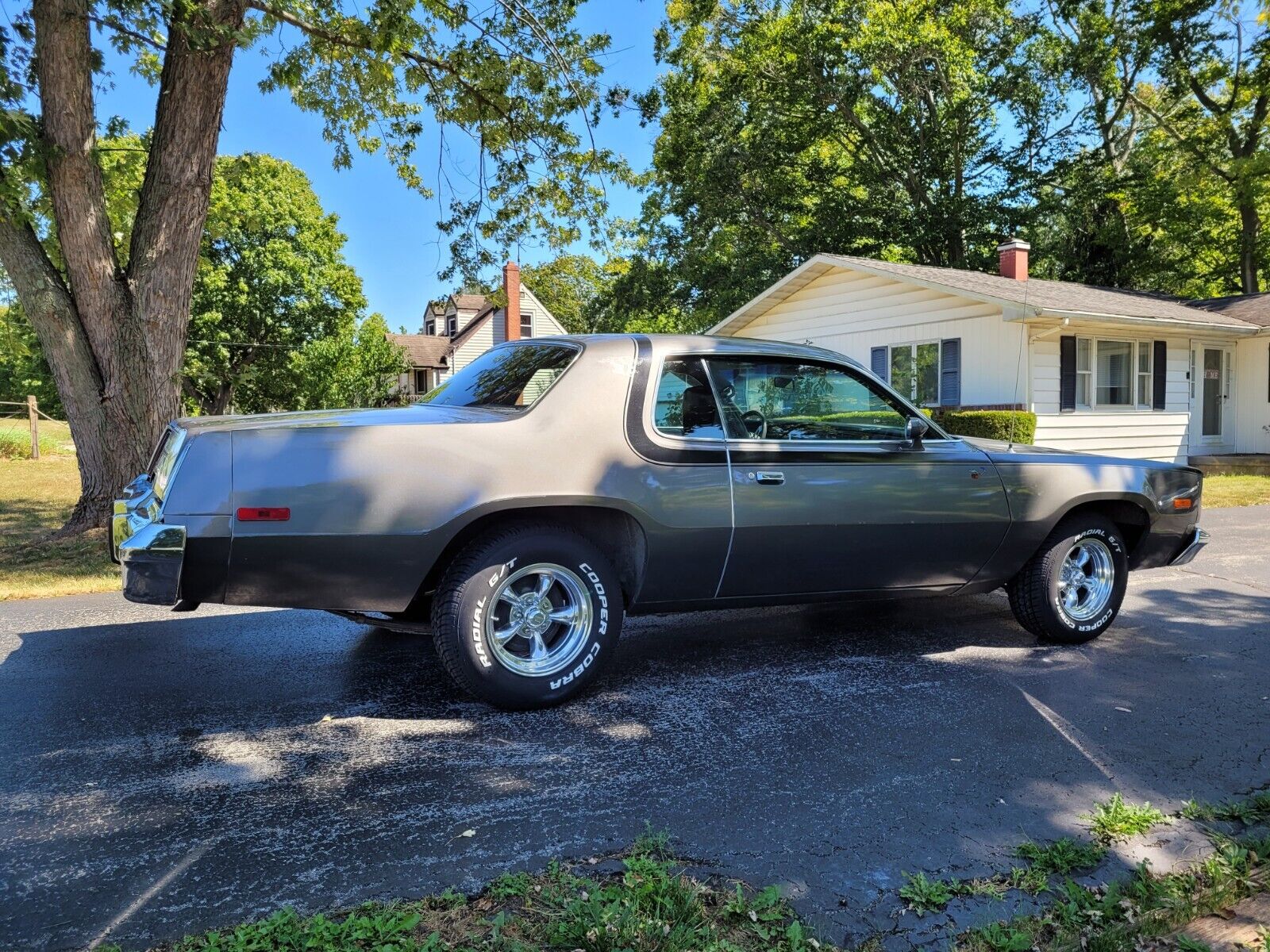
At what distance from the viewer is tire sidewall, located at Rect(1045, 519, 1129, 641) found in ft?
16.5

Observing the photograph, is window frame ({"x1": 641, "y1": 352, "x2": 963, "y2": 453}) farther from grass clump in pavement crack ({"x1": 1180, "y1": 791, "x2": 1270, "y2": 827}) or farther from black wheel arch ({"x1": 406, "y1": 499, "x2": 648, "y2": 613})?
grass clump in pavement crack ({"x1": 1180, "y1": 791, "x2": 1270, "y2": 827})

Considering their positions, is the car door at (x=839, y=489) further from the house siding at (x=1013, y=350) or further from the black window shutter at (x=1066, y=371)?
the black window shutter at (x=1066, y=371)

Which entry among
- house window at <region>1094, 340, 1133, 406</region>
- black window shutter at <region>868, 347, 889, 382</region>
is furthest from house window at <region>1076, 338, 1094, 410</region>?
black window shutter at <region>868, 347, 889, 382</region>

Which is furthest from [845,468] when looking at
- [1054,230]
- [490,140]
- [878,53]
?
[1054,230]

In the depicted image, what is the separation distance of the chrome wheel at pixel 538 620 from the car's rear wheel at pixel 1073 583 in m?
2.67

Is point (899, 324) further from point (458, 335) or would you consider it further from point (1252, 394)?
point (458, 335)

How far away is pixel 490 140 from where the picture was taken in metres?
12.0

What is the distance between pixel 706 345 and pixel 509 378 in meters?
0.99

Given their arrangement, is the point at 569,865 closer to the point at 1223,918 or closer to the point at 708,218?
the point at 1223,918

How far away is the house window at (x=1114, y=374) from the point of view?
54.4 feet

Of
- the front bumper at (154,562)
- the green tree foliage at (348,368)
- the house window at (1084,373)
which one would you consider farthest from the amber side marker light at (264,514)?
the green tree foliage at (348,368)

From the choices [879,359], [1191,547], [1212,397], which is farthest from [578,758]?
[1212,397]

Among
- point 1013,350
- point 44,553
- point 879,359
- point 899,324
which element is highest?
point 899,324

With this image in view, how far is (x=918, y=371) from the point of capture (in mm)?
17734
